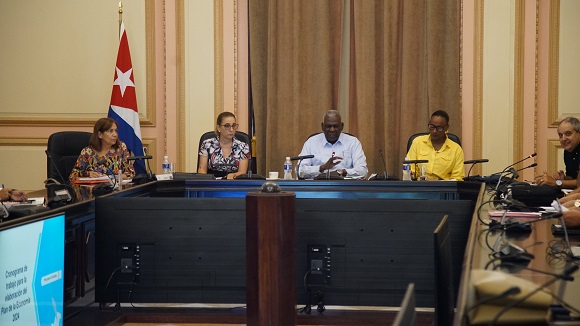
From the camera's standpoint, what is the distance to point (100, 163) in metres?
5.77

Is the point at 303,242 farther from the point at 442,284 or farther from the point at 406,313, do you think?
the point at 406,313

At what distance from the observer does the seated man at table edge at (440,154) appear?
19.9 ft

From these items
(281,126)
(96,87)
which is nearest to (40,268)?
(281,126)

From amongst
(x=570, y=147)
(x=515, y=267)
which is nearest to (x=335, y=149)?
(x=570, y=147)

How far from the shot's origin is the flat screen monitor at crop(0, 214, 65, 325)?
230 cm

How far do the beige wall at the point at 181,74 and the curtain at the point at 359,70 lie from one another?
0.65 ft

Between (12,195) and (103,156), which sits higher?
(103,156)

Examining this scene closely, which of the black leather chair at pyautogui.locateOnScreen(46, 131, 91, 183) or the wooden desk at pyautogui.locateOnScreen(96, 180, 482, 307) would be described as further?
the black leather chair at pyautogui.locateOnScreen(46, 131, 91, 183)

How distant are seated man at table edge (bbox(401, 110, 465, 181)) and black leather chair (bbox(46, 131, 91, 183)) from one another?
2395 mm

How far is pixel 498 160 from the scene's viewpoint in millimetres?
7027

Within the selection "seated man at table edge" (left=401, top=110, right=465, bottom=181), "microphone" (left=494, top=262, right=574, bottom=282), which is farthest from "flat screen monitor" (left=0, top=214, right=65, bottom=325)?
"seated man at table edge" (left=401, top=110, right=465, bottom=181)

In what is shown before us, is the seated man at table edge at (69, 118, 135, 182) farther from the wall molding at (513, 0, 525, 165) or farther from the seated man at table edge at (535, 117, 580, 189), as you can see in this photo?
the wall molding at (513, 0, 525, 165)

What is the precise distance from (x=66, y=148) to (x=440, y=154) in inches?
106

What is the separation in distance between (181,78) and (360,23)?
1.62 meters
